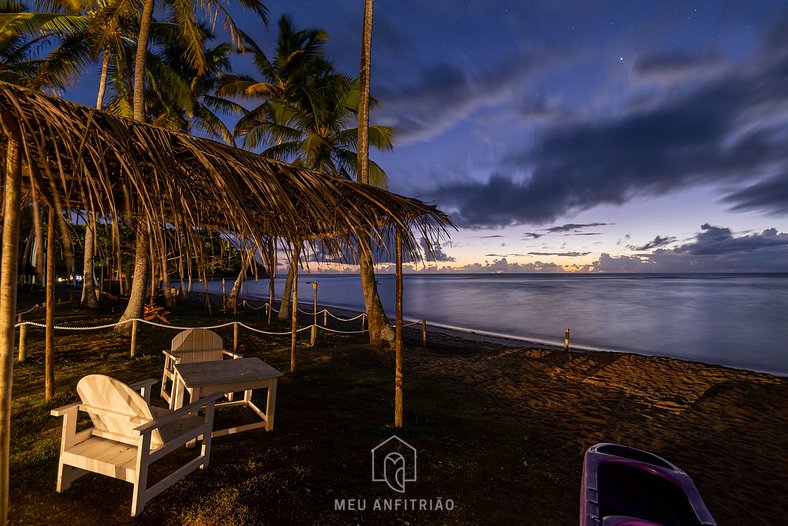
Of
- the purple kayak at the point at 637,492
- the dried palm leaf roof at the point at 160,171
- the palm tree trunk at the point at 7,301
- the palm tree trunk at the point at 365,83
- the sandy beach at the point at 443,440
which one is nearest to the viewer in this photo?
the dried palm leaf roof at the point at 160,171

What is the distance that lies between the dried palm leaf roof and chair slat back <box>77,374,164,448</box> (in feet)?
4.56

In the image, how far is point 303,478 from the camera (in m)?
3.30

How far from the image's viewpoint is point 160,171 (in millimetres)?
2125

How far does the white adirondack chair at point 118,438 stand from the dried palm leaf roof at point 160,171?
→ 4.82 feet

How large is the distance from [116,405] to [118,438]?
0.30 metres

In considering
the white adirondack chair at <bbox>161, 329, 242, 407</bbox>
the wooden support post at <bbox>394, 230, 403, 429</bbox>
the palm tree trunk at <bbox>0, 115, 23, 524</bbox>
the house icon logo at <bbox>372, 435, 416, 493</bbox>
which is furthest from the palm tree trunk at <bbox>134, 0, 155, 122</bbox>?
the house icon logo at <bbox>372, 435, 416, 493</bbox>

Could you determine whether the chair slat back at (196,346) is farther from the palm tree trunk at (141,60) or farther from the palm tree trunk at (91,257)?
the palm tree trunk at (91,257)

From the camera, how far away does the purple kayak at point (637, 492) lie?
8.34 feet

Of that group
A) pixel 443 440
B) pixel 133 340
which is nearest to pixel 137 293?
pixel 133 340

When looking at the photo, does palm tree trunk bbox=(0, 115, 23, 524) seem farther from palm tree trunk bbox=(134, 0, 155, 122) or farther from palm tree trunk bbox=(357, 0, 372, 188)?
palm tree trunk bbox=(134, 0, 155, 122)

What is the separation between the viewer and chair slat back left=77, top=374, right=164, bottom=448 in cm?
270

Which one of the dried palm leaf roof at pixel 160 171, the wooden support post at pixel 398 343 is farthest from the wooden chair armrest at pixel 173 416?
the wooden support post at pixel 398 343

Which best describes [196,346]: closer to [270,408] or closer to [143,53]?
[270,408]

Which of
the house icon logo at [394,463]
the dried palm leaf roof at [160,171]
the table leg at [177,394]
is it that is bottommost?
the house icon logo at [394,463]
